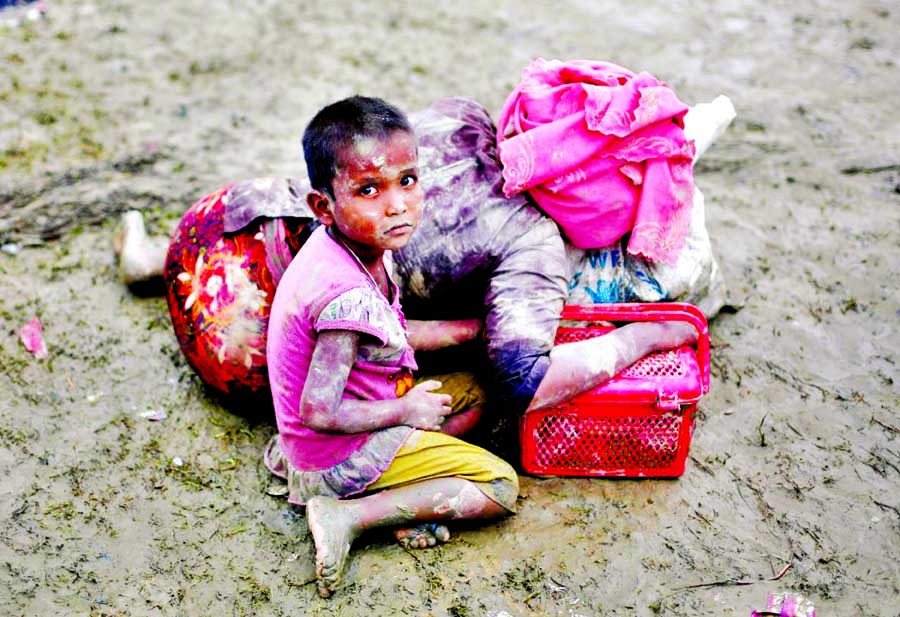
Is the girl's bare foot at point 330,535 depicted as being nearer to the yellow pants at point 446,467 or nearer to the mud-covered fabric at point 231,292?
the yellow pants at point 446,467

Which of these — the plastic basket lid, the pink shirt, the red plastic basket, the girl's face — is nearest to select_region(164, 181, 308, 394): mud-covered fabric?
the pink shirt

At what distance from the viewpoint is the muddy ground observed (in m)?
2.72

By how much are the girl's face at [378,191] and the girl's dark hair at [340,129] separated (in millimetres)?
19

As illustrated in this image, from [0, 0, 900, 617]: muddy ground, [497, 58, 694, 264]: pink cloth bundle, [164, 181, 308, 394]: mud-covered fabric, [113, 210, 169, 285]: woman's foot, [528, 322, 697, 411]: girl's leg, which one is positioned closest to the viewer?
[0, 0, 900, 617]: muddy ground

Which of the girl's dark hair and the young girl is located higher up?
the girl's dark hair

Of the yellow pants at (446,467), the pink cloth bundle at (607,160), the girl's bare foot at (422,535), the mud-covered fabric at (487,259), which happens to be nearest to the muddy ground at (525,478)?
the girl's bare foot at (422,535)

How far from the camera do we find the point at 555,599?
2.67 meters

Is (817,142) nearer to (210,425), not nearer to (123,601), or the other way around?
(210,425)

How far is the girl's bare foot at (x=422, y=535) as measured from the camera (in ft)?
9.20

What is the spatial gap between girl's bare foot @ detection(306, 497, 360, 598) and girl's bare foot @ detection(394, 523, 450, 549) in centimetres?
16

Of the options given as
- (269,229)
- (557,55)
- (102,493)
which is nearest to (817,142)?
(557,55)

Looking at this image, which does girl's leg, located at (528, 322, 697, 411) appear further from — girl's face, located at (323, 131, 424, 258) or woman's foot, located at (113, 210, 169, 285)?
woman's foot, located at (113, 210, 169, 285)

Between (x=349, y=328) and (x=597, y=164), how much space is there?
1081 mm

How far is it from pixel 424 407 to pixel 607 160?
103 centimetres
